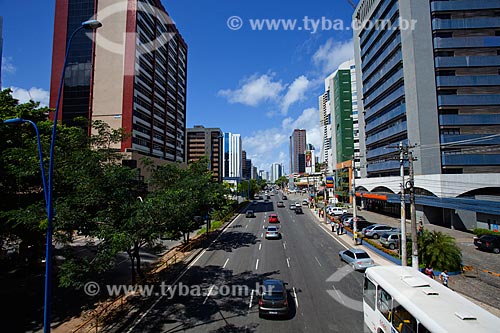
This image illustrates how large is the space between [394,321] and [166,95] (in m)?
68.6

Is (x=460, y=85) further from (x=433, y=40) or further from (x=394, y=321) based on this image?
(x=394, y=321)

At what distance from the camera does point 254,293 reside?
15320 millimetres

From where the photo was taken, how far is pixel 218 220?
4375 cm

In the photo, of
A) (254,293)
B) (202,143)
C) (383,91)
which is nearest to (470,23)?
(383,91)

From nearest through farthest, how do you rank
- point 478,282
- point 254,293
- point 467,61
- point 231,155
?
point 254,293 → point 478,282 → point 467,61 → point 231,155

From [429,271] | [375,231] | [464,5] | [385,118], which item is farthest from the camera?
[385,118]

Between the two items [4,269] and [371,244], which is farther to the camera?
[371,244]

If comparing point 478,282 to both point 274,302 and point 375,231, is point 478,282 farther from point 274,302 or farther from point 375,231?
point 274,302

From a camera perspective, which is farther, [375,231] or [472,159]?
[472,159]

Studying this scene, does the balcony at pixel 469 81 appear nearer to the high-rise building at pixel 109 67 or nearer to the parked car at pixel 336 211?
the parked car at pixel 336 211

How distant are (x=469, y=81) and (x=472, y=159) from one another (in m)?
11.3

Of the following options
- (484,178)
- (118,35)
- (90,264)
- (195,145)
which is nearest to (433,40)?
(484,178)

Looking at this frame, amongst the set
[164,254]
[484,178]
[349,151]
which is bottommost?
[164,254]

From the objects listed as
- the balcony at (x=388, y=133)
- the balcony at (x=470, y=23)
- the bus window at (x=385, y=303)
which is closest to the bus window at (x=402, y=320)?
the bus window at (x=385, y=303)
